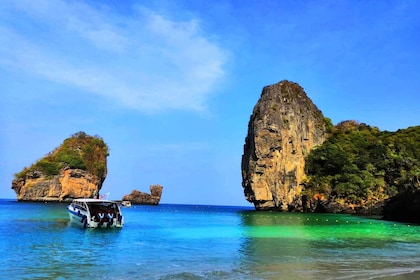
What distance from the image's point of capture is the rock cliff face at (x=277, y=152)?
69.1 metres

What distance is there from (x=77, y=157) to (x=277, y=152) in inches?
2032

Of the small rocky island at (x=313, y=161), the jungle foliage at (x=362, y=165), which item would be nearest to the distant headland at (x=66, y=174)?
the small rocky island at (x=313, y=161)

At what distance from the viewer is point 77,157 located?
93.9m

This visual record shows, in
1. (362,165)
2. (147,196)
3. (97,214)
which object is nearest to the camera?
(97,214)

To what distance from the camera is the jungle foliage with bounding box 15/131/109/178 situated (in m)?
91.2

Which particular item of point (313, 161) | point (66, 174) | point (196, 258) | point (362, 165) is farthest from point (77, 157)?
point (196, 258)

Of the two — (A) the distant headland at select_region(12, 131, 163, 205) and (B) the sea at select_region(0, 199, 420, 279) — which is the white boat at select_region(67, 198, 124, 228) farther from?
(A) the distant headland at select_region(12, 131, 163, 205)

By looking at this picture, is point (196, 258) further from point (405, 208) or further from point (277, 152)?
point (277, 152)

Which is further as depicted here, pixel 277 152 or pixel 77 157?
pixel 77 157

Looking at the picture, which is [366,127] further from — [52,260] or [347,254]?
[52,260]

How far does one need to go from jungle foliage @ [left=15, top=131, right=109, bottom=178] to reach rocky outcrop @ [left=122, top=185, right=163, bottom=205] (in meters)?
20.3

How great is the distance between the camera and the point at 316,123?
77.9 metres

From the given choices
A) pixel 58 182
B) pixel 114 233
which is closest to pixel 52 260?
pixel 114 233

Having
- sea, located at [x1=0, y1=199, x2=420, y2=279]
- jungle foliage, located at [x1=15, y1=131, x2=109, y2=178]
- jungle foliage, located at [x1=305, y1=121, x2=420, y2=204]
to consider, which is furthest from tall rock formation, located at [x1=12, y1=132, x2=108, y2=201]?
sea, located at [x1=0, y1=199, x2=420, y2=279]
